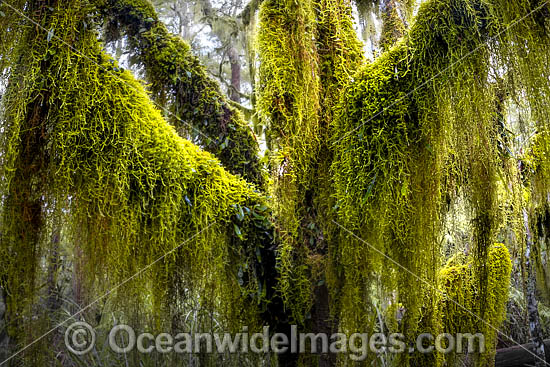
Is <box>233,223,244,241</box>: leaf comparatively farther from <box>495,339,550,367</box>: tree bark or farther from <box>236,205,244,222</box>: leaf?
<box>495,339,550,367</box>: tree bark

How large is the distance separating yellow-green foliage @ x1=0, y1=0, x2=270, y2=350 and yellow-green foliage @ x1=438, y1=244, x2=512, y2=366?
2272 millimetres

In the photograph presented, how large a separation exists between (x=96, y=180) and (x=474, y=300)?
10.6ft

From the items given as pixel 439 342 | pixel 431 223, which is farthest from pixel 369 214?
pixel 439 342

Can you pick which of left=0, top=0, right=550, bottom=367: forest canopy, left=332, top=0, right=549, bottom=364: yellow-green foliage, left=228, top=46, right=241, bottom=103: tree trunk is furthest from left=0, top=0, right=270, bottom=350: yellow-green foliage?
left=228, top=46, right=241, bottom=103: tree trunk

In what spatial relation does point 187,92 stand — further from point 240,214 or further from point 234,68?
point 234,68

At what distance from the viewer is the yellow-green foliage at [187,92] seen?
10.1 feet

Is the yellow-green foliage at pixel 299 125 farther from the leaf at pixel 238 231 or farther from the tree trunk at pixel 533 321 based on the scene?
the tree trunk at pixel 533 321

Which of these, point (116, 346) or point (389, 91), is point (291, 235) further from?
point (116, 346)

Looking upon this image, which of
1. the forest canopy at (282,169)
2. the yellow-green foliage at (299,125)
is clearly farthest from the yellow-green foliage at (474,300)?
the yellow-green foliage at (299,125)

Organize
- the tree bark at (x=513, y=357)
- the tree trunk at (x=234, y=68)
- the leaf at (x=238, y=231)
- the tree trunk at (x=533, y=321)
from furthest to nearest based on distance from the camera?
1. the tree trunk at (x=234, y=68)
2. the tree bark at (x=513, y=357)
3. the tree trunk at (x=533, y=321)
4. the leaf at (x=238, y=231)

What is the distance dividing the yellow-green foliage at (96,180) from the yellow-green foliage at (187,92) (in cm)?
69

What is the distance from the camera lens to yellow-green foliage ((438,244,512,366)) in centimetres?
359

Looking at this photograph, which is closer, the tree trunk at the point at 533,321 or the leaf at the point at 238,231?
the leaf at the point at 238,231

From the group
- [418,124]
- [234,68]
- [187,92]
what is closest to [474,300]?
[418,124]
